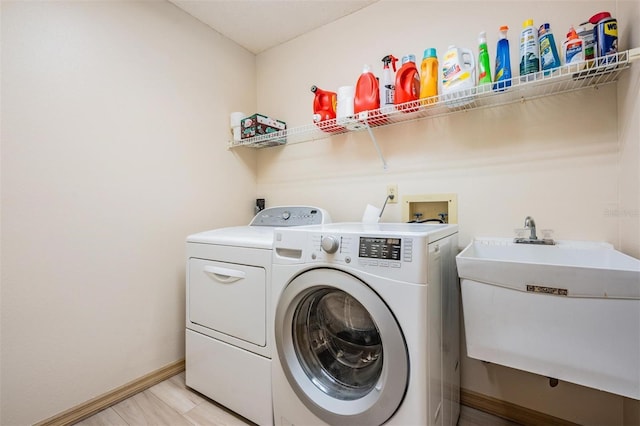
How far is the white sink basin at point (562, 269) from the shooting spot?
0.80 metres

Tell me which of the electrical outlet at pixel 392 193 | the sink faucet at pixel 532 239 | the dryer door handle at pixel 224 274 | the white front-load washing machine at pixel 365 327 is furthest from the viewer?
the electrical outlet at pixel 392 193

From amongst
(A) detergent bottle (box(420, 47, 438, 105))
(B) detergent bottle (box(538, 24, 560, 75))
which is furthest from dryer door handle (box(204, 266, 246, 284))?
(B) detergent bottle (box(538, 24, 560, 75))

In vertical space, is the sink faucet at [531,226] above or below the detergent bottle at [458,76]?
below

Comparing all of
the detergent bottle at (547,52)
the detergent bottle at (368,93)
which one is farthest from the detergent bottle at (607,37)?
the detergent bottle at (368,93)

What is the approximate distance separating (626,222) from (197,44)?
256 centimetres

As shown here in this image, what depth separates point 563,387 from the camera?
4.26ft

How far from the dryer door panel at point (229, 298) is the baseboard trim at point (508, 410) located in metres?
1.14

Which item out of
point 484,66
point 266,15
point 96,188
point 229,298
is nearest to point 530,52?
point 484,66

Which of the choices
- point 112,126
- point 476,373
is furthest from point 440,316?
point 112,126

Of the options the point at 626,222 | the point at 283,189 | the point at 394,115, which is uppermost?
the point at 394,115

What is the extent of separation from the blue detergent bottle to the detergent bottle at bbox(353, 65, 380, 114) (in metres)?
0.56

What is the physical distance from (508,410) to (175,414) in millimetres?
1665

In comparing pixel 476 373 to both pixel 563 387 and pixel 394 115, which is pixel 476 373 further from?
pixel 394 115

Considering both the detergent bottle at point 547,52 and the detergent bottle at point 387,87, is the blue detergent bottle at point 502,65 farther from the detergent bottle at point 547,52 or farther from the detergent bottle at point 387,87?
the detergent bottle at point 387,87
